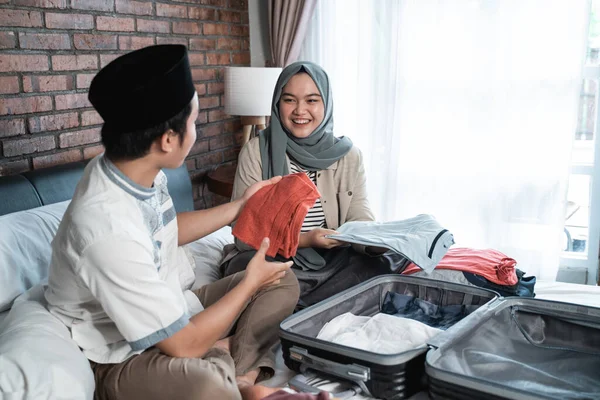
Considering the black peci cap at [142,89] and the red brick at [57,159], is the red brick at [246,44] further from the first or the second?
the black peci cap at [142,89]

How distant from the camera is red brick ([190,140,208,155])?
3312 millimetres

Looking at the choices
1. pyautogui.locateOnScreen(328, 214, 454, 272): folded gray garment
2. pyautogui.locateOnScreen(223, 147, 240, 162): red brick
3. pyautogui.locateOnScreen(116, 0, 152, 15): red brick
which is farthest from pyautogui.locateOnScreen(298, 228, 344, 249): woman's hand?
pyautogui.locateOnScreen(223, 147, 240, 162): red brick

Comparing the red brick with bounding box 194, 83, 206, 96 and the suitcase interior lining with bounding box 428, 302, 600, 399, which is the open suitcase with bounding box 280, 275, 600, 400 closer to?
the suitcase interior lining with bounding box 428, 302, 600, 399

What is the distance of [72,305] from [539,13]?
263cm

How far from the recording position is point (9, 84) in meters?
2.17

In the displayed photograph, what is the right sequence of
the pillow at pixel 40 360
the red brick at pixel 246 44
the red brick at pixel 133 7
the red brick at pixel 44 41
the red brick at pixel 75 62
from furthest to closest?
the red brick at pixel 246 44, the red brick at pixel 133 7, the red brick at pixel 75 62, the red brick at pixel 44 41, the pillow at pixel 40 360

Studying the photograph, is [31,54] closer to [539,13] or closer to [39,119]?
[39,119]

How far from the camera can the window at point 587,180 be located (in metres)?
3.12

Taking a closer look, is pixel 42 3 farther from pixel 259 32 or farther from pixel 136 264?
pixel 259 32

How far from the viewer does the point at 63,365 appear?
1.28 meters

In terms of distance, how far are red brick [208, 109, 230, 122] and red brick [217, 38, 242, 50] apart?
361 mm

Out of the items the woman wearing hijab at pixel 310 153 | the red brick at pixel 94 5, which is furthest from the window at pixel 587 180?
the red brick at pixel 94 5

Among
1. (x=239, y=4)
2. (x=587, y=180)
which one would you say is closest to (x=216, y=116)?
(x=239, y=4)

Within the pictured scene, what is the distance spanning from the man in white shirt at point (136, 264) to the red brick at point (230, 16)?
2.18m
